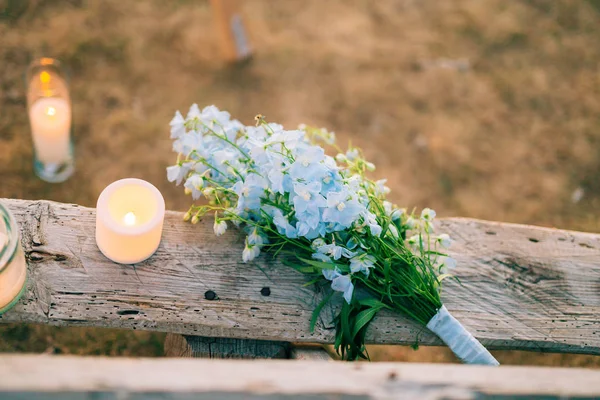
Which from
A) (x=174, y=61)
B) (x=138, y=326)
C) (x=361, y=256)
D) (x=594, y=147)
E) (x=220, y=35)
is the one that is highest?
(x=220, y=35)

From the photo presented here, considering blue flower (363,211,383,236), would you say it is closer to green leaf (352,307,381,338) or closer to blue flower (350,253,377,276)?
blue flower (350,253,377,276)

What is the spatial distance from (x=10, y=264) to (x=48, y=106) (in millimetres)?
818

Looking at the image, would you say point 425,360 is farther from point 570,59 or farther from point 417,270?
point 570,59

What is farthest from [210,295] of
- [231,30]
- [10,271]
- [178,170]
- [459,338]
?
[231,30]

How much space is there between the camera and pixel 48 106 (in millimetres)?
1557

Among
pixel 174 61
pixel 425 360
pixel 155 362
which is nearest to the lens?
pixel 155 362

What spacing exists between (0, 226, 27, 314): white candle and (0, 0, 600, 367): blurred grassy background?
35.0 inches

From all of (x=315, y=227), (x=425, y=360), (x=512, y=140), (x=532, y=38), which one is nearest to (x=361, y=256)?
(x=315, y=227)

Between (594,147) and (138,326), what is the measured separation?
2026 millimetres

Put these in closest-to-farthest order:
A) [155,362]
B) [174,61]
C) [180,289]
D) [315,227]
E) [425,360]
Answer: [155,362], [315,227], [180,289], [425,360], [174,61]

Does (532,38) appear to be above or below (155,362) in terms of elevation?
above

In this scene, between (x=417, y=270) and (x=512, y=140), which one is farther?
(x=512, y=140)

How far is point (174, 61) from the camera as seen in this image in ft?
7.01

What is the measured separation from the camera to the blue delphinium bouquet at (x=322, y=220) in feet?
3.02
